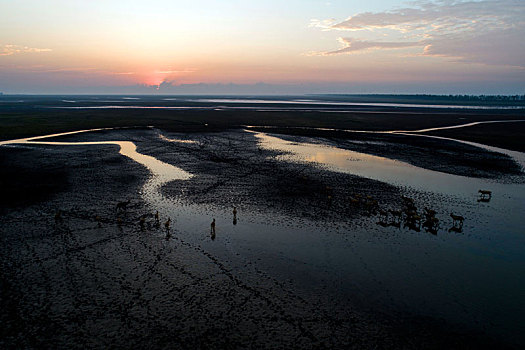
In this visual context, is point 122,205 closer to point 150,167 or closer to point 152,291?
point 152,291

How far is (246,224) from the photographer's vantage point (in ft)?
93.8

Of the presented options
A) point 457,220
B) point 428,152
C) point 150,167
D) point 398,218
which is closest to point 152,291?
point 398,218

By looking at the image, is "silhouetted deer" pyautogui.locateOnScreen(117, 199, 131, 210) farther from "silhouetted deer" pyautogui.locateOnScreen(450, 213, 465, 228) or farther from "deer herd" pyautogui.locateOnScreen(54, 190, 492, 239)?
"silhouetted deer" pyautogui.locateOnScreen(450, 213, 465, 228)

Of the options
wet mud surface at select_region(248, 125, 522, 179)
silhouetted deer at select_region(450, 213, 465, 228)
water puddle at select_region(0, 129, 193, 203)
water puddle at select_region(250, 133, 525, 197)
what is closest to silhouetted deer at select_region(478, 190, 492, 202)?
water puddle at select_region(250, 133, 525, 197)

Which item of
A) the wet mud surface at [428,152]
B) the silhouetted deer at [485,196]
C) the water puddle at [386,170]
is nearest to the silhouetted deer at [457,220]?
the silhouetted deer at [485,196]

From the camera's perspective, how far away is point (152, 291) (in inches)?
734

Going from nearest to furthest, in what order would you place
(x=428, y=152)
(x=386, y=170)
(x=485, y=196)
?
(x=485, y=196), (x=386, y=170), (x=428, y=152)

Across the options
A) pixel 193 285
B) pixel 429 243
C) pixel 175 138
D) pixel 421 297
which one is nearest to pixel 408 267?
pixel 421 297

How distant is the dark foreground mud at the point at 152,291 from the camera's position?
50.0 feet

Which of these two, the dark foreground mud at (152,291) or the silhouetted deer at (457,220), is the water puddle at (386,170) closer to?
the dark foreground mud at (152,291)

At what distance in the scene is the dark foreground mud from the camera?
1525 cm

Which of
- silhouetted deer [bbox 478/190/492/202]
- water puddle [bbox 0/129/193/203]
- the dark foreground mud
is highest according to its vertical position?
water puddle [bbox 0/129/193/203]

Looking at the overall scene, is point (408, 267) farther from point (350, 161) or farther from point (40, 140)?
point (40, 140)

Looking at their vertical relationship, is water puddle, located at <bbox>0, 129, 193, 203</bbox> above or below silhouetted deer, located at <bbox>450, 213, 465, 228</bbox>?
above
